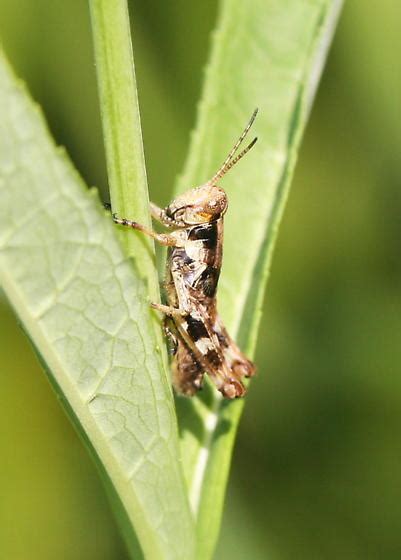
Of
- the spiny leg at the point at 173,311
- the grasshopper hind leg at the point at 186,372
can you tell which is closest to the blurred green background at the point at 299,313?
the grasshopper hind leg at the point at 186,372

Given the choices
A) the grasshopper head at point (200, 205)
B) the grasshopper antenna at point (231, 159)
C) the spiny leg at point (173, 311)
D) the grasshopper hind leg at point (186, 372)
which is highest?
the grasshopper antenna at point (231, 159)

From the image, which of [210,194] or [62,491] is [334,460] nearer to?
[62,491]

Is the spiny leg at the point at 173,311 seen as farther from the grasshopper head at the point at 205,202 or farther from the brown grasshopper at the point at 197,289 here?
the grasshopper head at the point at 205,202

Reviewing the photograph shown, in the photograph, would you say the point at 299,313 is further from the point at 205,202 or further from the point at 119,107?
the point at 119,107

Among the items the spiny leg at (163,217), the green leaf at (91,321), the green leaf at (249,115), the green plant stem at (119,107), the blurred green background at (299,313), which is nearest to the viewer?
the green leaf at (91,321)

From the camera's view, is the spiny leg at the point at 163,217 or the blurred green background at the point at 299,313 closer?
the spiny leg at the point at 163,217

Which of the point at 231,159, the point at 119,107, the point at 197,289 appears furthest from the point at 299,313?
the point at 119,107

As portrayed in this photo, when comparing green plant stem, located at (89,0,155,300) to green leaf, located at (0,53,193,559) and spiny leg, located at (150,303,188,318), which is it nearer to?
green leaf, located at (0,53,193,559)

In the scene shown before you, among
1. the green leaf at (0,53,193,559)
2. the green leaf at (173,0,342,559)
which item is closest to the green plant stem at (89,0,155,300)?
the green leaf at (0,53,193,559)
